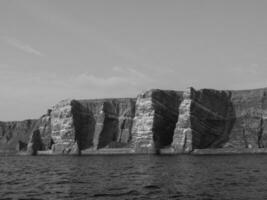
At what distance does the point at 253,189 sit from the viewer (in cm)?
4381

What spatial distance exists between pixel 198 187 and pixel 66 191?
14.7 meters

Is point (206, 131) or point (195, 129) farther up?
point (195, 129)

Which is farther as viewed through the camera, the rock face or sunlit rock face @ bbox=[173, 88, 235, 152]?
the rock face

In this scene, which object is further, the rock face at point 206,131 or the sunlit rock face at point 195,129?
the rock face at point 206,131

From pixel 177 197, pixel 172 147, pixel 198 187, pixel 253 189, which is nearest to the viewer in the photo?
pixel 177 197

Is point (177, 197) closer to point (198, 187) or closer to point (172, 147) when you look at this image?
point (198, 187)

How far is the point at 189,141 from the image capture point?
185m

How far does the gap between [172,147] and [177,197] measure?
150415mm

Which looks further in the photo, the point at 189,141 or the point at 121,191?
the point at 189,141

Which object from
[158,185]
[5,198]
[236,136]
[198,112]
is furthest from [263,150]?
[5,198]

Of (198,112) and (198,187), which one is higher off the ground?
(198,112)

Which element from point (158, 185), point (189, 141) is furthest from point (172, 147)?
point (158, 185)

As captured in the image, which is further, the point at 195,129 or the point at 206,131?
the point at 206,131

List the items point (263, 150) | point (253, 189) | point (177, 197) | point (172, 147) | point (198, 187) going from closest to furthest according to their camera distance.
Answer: point (177, 197) < point (253, 189) < point (198, 187) < point (263, 150) < point (172, 147)
